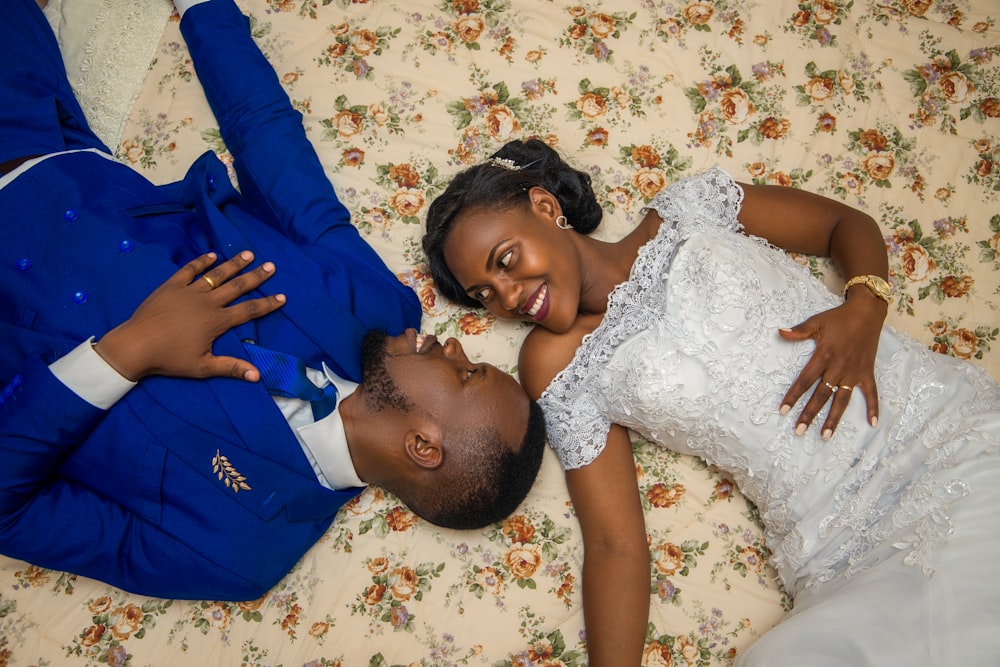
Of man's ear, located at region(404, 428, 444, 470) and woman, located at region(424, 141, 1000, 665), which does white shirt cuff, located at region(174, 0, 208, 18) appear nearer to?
woman, located at region(424, 141, 1000, 665)

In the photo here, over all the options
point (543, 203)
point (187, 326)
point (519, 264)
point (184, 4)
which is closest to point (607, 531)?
point (519, 264)

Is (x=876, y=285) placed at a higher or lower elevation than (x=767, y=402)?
higher

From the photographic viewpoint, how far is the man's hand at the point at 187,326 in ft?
5.28

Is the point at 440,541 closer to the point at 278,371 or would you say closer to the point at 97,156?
the point at 278,371

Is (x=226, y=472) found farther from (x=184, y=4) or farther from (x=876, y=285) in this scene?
(x=876, y=285)

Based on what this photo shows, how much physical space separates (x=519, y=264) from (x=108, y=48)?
5.22 ft

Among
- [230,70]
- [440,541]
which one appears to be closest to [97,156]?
[230,70]

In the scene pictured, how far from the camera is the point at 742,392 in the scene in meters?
1.74

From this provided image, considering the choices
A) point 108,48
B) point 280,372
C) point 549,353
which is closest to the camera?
point 280,372

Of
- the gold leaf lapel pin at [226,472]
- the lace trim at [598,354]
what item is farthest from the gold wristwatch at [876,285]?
the gold leaf lapel pin at [226,472]

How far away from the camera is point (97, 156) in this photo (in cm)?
197

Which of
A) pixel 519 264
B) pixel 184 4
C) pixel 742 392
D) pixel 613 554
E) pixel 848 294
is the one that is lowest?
pixel 613 554

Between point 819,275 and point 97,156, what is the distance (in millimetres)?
2116

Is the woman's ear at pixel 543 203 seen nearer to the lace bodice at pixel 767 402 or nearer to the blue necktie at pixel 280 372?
the lace bodice at pixel 767 402
